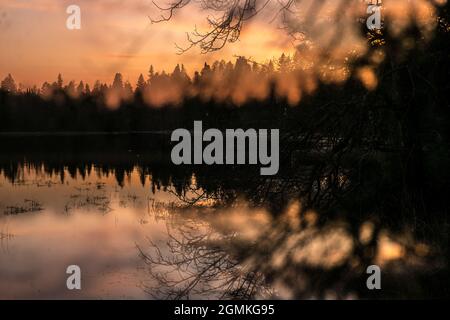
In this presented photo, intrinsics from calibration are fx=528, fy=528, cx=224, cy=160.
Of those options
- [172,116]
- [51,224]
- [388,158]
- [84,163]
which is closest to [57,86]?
[172,116]

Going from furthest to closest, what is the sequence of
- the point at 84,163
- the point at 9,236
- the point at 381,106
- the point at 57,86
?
the point at 57,86, the point at 84,163, the point at 9,236, the point at 381,106

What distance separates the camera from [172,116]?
11450 cm

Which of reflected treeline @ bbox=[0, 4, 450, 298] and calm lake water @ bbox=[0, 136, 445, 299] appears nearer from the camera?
reflected treeline @ bbox=[0, 4, 450, 298]

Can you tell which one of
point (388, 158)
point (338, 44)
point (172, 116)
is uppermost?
point (172, 116)

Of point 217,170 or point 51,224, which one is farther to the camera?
point 51,224

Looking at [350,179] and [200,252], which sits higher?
[350,179]

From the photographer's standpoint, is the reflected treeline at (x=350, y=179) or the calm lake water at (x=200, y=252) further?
the calm lake water at (x=200, y=252)

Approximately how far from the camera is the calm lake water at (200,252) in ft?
32.9

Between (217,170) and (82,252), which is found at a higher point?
(217,170)

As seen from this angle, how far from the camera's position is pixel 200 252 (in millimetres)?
12789

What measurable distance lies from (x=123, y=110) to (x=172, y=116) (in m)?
11.0

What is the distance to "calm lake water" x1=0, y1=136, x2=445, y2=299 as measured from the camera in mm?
10023

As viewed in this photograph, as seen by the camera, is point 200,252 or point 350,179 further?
point 200,252
